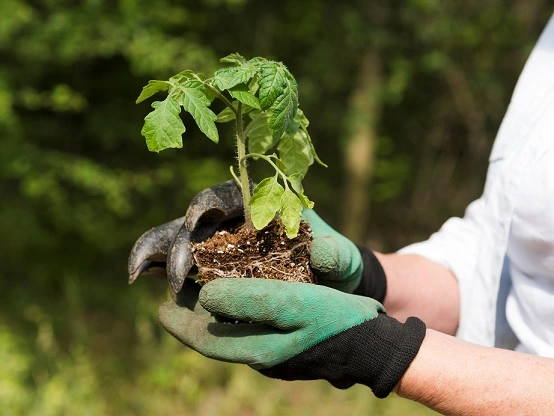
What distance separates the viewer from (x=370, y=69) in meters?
6.45

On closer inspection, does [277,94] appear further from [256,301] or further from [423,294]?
[423,294]

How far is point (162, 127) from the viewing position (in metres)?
1.61

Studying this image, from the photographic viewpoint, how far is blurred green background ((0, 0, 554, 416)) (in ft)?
15.5

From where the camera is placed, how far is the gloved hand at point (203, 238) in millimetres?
1806

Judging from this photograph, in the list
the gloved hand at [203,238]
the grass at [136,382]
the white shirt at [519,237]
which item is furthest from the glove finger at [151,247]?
the grass at [136,382]

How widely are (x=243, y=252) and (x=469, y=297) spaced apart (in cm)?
79

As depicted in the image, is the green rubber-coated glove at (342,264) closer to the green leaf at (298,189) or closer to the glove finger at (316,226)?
the glove finger at (316,226)

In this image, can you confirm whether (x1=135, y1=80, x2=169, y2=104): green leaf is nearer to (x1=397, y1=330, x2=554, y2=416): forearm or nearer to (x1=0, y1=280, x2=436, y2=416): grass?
(x1=397, y1=330, x2=554, y2=416): forearm

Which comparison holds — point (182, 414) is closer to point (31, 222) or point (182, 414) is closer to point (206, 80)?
point (31, 222)

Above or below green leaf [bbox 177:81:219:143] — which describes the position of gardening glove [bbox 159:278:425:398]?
below

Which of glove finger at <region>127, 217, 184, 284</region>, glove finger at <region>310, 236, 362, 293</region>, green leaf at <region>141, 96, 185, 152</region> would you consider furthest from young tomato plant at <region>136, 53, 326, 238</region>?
glove finger at <region>127, 217, 184, 284</region>

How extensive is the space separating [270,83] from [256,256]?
0.49 metres

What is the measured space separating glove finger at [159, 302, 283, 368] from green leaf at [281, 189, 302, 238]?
0.88ft

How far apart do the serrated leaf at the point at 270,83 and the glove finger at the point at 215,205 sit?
323 mm
